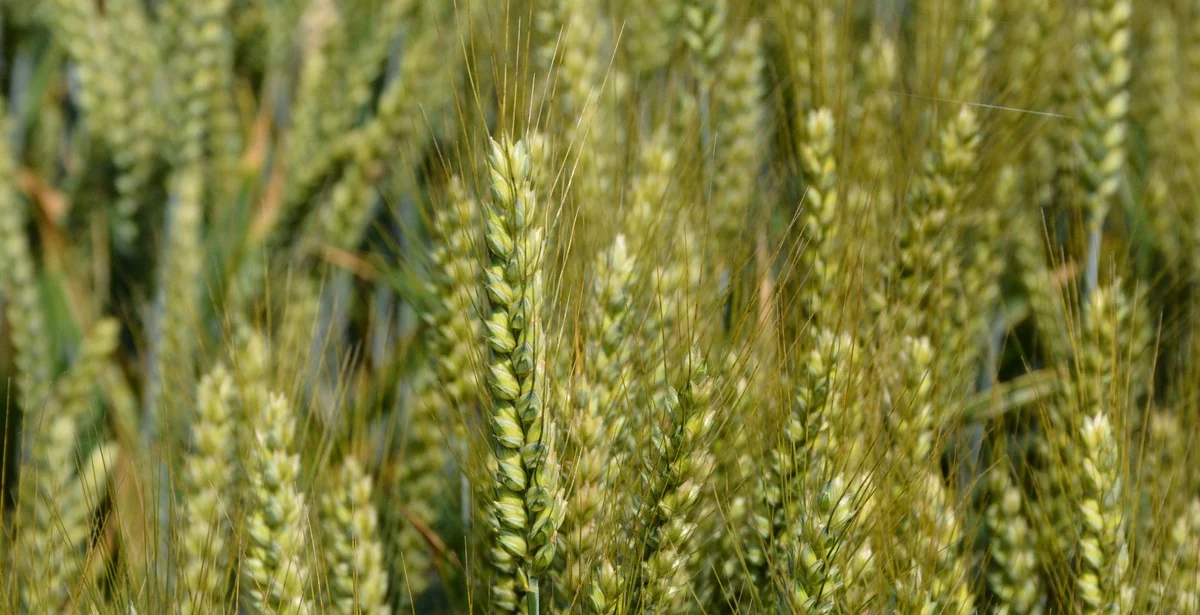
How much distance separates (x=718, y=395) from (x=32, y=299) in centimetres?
102

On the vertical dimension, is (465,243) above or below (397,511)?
above

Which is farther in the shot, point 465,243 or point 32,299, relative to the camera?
point 32,299

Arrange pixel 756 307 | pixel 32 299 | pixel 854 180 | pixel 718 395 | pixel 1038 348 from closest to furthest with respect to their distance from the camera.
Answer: pixel 718 395 < pixel 756 307 < pixel 854 180 < pixel 32 299 < pixel 1038 348

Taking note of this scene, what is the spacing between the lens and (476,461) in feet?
3.04

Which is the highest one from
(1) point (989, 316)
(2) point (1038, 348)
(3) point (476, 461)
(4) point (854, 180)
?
(4) point (854, 180)

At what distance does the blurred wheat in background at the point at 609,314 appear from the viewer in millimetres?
824

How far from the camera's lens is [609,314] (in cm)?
92

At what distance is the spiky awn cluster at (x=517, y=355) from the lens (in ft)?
2.50

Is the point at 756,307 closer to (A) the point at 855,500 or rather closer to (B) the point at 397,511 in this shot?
(A) the point at 855,500

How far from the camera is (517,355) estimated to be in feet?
2.52

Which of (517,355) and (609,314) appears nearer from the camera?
(517,355)

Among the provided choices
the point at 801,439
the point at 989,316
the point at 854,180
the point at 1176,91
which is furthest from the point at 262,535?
the point at 1176,91

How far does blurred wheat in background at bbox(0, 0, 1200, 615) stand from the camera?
0.82 metres

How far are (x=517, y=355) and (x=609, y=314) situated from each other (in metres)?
0.16
